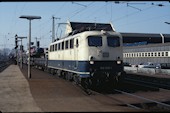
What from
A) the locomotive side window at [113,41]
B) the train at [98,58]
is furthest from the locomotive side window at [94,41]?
the locomotive side window at [113,41]

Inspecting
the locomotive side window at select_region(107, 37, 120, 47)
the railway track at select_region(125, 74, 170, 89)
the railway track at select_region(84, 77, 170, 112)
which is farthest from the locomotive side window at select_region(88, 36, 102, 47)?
the railway track at select_region(125, 74, 170, 89)

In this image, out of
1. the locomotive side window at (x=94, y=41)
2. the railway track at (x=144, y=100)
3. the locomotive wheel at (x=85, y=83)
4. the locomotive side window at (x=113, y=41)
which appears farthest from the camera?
the locomotive side window at (x=113, y=41)

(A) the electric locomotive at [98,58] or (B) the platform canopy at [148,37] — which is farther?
(B) the platform canopy at [148,37]

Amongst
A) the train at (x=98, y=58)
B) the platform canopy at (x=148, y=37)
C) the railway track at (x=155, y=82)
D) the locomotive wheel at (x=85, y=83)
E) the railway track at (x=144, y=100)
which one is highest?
the platform canopy at (x=148, y=37)

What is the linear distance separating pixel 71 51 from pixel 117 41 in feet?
10.9

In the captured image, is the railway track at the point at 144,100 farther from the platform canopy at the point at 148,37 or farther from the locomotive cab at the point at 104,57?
the platform canopy at the point at 148,37

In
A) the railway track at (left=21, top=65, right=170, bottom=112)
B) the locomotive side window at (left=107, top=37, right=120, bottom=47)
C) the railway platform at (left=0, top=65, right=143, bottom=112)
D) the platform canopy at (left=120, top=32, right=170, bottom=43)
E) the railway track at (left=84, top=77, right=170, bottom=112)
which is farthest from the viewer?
the platform canopy at (left=120, top=32, right=170, bottom=43)

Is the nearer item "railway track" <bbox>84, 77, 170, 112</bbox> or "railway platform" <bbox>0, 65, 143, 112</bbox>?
"railway platform" <bbox>0, 65, 143, 112</bbox>

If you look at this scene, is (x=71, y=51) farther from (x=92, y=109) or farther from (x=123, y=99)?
(x=92, y=109)

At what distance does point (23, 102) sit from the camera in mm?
15227

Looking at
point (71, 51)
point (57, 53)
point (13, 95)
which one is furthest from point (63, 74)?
point (13, 95)

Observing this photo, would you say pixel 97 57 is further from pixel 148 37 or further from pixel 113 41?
pixel 148 37

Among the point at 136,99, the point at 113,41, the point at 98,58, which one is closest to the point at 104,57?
the point at 98,58

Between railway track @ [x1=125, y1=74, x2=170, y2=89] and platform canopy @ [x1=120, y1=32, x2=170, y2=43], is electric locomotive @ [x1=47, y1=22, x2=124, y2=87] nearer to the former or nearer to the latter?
railway track @ [x1=125, y1=74, x2=170, y2=89]
